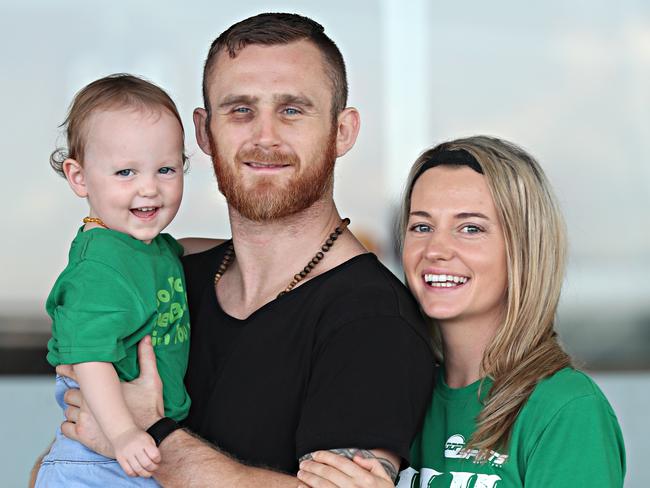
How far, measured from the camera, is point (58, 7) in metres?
5.60

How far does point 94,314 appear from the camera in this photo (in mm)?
2258

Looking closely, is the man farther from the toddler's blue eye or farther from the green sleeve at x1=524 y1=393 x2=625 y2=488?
the green sleeve at x1=524 y1=393 x2=625 y2=488

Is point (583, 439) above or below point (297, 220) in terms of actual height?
below

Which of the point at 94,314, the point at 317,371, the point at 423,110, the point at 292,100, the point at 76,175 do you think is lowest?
the point at 317,371

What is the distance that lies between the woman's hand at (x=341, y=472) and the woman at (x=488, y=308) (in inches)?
8.8

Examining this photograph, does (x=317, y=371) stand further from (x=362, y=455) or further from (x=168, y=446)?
(x=168, y=446)

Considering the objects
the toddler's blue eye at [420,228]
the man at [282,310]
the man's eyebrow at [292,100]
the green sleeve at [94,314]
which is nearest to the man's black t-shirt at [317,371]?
the man at [282,310]

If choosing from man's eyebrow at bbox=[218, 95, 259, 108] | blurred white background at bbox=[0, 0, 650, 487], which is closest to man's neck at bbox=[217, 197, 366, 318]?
man's eyebrow at bbox=[218, 95, 259, 108]

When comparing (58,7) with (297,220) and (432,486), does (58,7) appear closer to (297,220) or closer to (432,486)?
(297,220)

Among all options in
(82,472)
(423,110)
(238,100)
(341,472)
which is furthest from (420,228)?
(423,110)

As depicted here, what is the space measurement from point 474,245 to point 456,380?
30 centimetres

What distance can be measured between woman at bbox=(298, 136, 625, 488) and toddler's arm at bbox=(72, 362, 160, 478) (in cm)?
55

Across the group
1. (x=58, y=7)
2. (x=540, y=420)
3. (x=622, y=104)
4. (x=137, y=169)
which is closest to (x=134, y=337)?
(x=137, y=169)

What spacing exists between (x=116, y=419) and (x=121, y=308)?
0.22m
